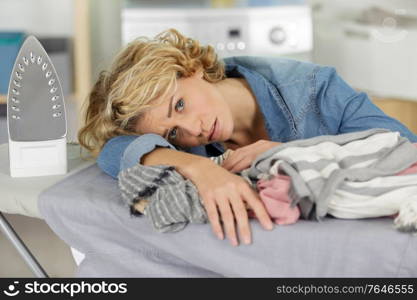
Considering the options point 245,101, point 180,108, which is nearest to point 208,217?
point 180,108

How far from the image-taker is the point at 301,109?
128 centimetres

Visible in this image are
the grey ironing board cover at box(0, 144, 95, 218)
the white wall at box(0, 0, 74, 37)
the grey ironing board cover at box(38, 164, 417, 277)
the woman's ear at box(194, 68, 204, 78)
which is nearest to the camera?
the grey ironing board cover at box(38, 164, 417, 277)

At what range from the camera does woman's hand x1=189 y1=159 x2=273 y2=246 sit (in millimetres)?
893

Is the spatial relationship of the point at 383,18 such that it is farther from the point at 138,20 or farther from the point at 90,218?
the point at 90,218

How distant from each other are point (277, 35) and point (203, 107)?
121 cm

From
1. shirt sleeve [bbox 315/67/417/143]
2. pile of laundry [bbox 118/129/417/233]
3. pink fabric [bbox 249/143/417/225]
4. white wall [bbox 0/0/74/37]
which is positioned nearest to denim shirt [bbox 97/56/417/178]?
shirt sleeve [bbox 315/67/417/143]

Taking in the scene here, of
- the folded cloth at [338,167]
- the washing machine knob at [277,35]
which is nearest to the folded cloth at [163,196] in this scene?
the folded cloth at [338,167]

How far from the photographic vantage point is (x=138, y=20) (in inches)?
91.1

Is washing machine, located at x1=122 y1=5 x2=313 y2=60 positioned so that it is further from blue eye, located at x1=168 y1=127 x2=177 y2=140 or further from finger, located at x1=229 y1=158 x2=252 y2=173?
finger, located at x1=229 y1=158 x2=252 y2=173

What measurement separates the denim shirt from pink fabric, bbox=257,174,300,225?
0.34 meters

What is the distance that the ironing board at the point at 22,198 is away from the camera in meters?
1.09

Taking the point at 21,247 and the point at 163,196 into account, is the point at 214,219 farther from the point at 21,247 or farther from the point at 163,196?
the point at 21,247

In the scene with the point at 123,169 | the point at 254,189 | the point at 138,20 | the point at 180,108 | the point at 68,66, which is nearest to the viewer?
the point at 254,189

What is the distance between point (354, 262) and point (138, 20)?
1.61 m
